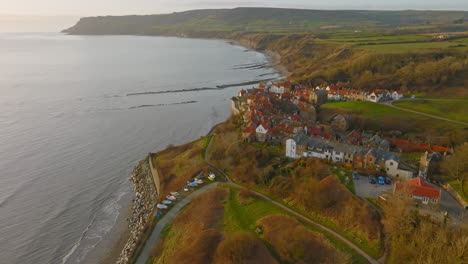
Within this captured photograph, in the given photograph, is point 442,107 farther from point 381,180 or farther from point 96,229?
point 96,229

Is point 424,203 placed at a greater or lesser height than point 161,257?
greater

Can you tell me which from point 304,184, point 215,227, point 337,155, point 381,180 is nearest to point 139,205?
point 215,227

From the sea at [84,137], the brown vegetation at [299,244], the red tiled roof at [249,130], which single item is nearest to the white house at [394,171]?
the brown vegetation at [299,244]

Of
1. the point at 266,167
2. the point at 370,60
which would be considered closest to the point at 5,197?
the point at 266,167

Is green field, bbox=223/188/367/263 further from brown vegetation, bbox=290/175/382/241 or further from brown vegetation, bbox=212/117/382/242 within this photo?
brown vegetation, bbox=290/175/382/241

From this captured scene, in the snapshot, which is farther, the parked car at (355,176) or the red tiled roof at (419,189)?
the parked car at (355,176)

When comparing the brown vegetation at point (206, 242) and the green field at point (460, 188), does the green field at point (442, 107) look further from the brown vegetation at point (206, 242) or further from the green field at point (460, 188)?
the brown vegetation at point (206, 242)

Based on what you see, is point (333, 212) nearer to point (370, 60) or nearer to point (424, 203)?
point (424, 203)
